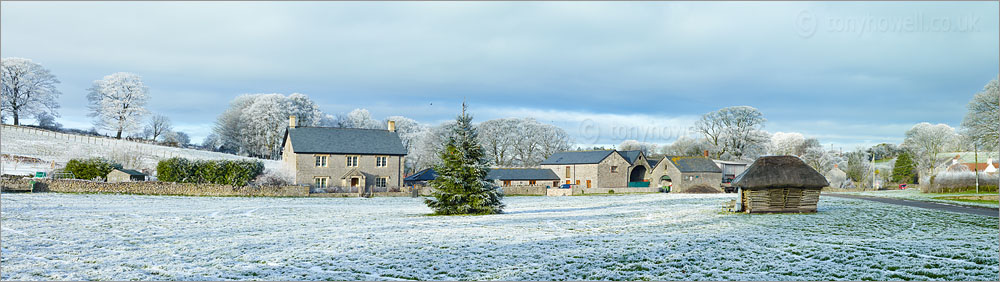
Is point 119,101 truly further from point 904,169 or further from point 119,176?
point 904,169

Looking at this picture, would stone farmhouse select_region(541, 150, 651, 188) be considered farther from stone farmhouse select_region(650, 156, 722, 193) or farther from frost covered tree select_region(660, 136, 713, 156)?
frost covered tree select_region(660, 136, 713, 156)

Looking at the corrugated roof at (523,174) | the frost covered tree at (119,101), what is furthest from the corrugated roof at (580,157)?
the frost covered tree at (119,101)

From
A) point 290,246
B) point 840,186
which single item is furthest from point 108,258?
point 840,186

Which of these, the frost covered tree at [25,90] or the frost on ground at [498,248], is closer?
the frost on ground at [498,248]

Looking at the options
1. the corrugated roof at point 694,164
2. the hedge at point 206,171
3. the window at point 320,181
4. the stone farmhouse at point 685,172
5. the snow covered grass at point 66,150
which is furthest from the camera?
the corrugated roof at point 694,164

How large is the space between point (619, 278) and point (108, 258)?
482 inches

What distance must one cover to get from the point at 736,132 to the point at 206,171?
66.9m

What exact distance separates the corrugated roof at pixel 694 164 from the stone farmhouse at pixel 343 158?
36.8 meters

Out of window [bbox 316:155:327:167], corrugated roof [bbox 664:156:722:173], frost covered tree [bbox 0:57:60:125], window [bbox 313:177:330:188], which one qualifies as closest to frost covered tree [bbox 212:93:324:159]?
frost covered tree [bbox 0:57:60:125]

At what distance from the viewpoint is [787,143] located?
9081 centimetres

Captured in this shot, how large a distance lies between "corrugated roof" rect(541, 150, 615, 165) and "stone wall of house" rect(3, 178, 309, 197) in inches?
1514

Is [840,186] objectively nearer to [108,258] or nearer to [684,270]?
[684,270]

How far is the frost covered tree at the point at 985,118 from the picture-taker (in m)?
42.7

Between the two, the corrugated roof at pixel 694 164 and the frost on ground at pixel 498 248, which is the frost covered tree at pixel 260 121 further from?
the frost on ground at pixel 498 248
